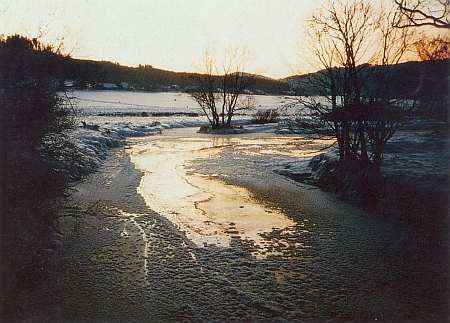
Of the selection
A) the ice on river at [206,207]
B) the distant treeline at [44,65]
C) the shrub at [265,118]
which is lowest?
the ice on river at [206,207]

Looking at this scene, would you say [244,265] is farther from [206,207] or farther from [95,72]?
[95,72]

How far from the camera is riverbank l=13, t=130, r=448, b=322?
394 centimetres

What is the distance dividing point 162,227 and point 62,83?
297 cm

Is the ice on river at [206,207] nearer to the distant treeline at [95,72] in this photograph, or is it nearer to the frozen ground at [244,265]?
the frozen ground at [244,265]

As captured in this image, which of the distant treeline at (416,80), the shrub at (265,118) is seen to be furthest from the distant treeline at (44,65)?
the shrub at (265,118)

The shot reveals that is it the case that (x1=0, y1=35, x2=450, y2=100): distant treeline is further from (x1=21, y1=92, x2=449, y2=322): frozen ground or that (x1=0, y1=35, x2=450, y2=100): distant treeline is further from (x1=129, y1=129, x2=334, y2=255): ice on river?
(x1=129, y1=129, x2=334, y2=255): ice on river

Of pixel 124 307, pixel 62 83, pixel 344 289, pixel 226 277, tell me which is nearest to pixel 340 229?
pixel 344 289

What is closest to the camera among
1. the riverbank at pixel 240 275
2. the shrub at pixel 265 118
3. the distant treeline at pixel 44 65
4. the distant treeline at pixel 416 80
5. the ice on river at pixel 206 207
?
the riverbank at pixel 240 275

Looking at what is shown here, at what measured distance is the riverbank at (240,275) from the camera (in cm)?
394

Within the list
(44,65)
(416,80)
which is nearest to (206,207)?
(44,65)

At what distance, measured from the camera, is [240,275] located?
481 cm

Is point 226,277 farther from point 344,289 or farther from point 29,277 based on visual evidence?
point 29,277

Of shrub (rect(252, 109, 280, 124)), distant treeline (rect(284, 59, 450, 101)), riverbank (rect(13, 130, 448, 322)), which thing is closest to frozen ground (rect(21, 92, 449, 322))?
riverbank (rect(13, 130, 448, 322))

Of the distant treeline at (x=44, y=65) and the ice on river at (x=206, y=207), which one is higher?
the distant treeline at (x=44, y=65)
